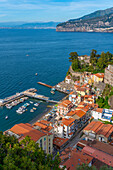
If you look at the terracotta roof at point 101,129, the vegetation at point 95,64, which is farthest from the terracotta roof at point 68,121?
the vegetation at point 95,64

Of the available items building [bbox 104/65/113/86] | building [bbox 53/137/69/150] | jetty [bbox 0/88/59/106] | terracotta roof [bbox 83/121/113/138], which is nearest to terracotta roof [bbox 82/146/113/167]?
building [bbox 53/137/69/150]

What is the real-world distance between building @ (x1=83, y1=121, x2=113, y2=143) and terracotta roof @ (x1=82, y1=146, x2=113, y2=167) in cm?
294

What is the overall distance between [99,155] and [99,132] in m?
4.25

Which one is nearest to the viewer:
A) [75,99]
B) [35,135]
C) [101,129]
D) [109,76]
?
[35,135]

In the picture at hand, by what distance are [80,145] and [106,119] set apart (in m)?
7.58

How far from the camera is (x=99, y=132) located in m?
20.4

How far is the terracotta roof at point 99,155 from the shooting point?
15653 millimetres

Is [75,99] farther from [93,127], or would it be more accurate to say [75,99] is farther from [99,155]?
[99,155]

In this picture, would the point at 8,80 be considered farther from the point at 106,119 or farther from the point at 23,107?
the point at 106,119

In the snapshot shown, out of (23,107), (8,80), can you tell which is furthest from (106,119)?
(8,80)

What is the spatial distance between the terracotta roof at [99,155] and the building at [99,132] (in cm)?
294

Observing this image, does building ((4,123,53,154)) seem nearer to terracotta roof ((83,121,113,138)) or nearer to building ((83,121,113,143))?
building ((83,121,113,143))

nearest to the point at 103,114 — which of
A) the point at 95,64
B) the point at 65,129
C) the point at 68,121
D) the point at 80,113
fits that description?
the point at 80,113

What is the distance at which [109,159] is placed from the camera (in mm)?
15836
